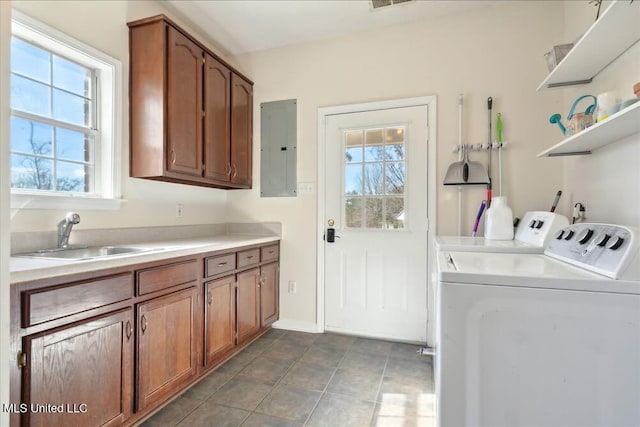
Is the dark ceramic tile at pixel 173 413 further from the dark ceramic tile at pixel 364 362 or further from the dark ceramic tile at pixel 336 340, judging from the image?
the dark ceramic tile at pixel 336 340

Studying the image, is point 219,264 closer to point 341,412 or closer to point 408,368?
point 341,412

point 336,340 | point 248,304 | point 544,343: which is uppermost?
point 544,343

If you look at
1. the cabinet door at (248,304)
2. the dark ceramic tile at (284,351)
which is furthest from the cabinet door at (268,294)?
the dark ceramic tile at (284,351)

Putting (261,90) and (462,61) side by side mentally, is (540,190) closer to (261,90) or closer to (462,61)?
(462,61)

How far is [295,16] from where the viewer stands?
2588 millimetres

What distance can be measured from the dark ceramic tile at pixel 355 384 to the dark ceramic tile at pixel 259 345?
2.26 ft

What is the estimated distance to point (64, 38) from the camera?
1.81 m

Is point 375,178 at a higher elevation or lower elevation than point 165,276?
higher

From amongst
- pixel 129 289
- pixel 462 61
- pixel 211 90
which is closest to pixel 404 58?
pixel 462 61

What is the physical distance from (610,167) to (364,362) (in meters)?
1.90

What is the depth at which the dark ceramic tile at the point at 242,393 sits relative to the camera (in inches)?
70.8

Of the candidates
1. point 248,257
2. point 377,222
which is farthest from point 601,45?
point 248,257

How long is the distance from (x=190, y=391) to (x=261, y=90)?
2.63 meters

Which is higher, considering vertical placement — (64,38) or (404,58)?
(404,58)
